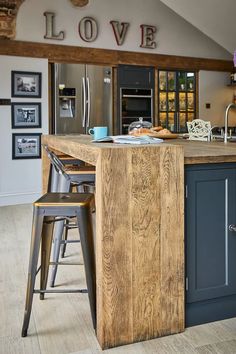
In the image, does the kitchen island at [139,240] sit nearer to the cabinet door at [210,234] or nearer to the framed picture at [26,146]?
the cabinet door at [210,234]

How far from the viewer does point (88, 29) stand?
6.09 m

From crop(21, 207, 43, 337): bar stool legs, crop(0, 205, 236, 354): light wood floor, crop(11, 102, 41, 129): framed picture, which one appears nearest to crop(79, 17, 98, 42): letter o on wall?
crop(11, 102, 41, 129): framed picture

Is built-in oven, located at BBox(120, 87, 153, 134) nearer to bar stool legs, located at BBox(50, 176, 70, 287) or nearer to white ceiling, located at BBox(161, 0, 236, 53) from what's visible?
white ceiling, located at BBox(161, 0, 236, 53)

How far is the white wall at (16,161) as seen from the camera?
565cm

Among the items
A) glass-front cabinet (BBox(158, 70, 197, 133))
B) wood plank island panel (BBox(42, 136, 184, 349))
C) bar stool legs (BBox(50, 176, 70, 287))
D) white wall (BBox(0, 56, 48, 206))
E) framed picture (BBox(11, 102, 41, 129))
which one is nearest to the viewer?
wood plank island panel (BBox(42, 136, 184, 349))

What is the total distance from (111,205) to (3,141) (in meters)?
4.25

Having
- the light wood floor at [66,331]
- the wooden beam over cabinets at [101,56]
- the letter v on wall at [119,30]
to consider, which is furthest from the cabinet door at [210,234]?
the letter v on wall at [119,30]

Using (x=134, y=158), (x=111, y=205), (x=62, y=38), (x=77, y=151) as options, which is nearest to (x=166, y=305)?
(x=111, y=205)

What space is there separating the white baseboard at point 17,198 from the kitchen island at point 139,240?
4.00 metres

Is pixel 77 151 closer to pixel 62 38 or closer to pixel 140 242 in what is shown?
pixel 140 242

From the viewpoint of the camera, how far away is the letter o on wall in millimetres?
6043

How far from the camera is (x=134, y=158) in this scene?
1889 mm

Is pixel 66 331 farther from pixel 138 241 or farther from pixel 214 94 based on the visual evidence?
pixel 214 94

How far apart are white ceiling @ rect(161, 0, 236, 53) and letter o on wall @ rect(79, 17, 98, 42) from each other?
114 centimetres
